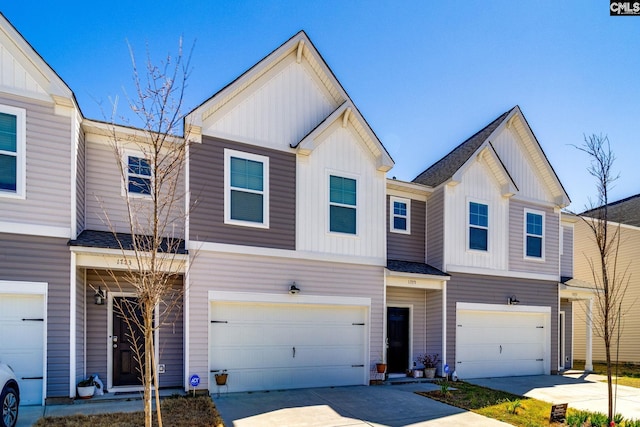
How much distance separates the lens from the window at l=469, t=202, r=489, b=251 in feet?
45.7

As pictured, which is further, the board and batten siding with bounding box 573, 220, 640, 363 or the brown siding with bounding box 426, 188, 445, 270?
the board and batten siding with bounding box 573, 220, 640, 363

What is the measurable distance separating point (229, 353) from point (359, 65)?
28.0 feet

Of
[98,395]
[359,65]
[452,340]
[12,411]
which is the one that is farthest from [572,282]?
[12,411]

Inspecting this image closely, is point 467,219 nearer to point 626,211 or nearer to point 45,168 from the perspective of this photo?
point 45,168

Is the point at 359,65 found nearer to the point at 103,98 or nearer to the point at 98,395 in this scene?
the point at 103,98

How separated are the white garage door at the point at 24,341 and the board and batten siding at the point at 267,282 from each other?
9.49 ft

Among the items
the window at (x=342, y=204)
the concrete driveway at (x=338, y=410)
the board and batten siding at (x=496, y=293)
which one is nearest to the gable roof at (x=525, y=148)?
the board and batten siding at (x=496, y=293)

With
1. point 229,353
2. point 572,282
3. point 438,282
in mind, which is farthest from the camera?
point 572,282

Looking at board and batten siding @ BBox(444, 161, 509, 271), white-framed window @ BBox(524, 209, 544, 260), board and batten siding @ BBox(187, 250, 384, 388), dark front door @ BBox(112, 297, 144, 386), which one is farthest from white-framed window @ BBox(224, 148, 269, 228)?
white-framed window @ BBox(524, 209, 544, 260)

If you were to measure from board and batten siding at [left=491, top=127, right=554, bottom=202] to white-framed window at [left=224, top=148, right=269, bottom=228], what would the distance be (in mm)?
8694

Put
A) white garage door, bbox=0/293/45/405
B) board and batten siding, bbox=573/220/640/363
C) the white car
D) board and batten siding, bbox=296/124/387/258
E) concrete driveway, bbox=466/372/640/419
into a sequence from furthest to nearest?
1. board and batten siding, bbox=573/220/640/363
2. board and batten siding, bbox=296/124/387/258
3. concrete driveway, bbox=466/372/640/419
4. white garage door, bbox=0/293/45/405
5. the white car

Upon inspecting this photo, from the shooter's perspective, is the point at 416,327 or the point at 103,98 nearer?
the point at 103,98

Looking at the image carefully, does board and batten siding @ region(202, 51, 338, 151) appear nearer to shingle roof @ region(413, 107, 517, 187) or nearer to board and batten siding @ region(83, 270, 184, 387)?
board and batten siding @ region(83, 270, 184, 387)

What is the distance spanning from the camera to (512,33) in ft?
34.7
